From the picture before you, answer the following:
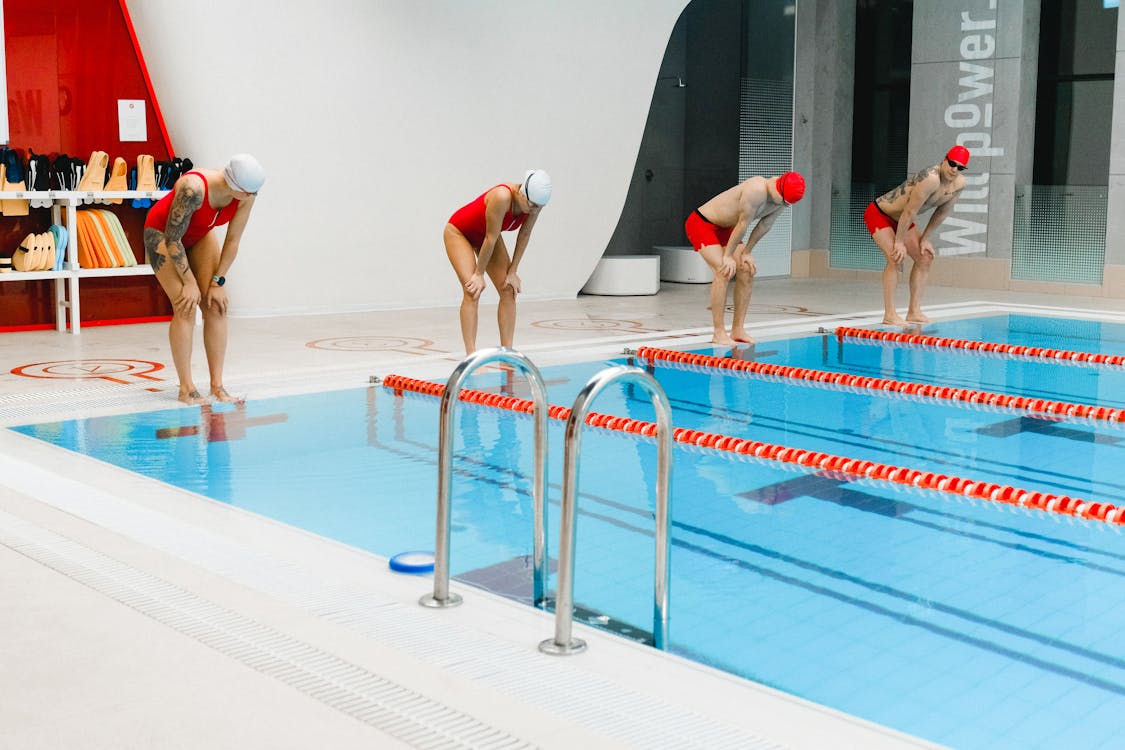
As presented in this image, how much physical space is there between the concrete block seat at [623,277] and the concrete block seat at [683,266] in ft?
4.12

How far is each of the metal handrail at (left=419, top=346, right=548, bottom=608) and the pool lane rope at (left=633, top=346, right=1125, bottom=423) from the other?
152 inches

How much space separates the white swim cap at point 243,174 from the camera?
5.73 meters

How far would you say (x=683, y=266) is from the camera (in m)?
14.1

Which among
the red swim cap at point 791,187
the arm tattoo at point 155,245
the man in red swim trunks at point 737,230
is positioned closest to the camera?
the arm tattoo at point 155,245

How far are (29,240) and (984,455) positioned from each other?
22.2 ft

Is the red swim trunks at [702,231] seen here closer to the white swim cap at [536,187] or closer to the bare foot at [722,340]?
the bare foot at [722,340]

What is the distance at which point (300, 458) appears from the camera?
517 cm

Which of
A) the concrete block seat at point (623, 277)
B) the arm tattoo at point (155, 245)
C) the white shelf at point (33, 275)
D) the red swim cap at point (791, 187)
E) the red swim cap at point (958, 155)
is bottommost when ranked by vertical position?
the concrete block seat at point (623, 277)

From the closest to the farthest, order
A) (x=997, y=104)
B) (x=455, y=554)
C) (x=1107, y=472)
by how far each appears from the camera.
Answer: (x=455, y=554)
(x=1107, y=472)
(x=997, y=104)

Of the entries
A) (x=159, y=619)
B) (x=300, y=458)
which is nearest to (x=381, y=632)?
(x=159, y=619)

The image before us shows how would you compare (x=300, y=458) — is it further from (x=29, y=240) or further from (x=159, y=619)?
(x=29, y=240)

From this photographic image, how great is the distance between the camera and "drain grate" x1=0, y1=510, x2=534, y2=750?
2.30 metres

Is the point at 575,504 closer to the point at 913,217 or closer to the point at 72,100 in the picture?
the point at 913,217

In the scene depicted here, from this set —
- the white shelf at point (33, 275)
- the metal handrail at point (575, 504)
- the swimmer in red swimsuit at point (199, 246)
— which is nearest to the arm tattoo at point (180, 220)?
the swimmer in red swimsuit at point (199, 246)
